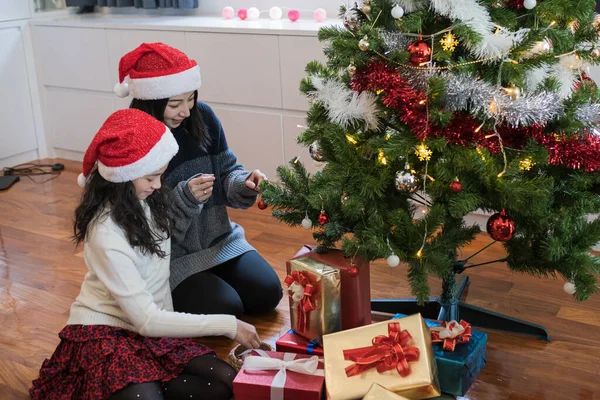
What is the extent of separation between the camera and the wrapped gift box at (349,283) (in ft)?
6.54

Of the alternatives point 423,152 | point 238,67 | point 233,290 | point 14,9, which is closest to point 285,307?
point 233,290

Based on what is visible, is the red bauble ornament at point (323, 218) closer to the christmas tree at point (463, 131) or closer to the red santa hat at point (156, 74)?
the christmas tree at point (463, 131)

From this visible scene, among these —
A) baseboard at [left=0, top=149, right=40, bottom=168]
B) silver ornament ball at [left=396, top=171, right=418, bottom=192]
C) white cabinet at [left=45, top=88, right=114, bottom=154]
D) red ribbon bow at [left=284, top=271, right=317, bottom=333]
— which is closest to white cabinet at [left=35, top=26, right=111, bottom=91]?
white cabinet at [left=45, top=88, right=114, bottom=154]

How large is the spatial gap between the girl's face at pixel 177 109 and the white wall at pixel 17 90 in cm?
212

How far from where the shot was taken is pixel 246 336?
194 centimetres

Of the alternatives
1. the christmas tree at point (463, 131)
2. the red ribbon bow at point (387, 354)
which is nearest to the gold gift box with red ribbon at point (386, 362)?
the red ribbon bow at point (387, 354)

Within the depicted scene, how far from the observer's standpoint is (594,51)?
182 cm

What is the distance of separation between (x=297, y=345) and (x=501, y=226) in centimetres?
64

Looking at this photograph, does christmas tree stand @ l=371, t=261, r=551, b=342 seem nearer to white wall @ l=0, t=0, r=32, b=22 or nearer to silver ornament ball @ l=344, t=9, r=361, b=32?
silver ornament ball @ l=344, t=9, r=361, b=32

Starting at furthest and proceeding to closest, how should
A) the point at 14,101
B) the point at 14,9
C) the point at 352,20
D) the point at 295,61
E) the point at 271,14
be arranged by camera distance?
1. the point at 14,101
2. the point at 14,9
3. the point at 271,14
4. the point at 295,61
5. the point at 352,20

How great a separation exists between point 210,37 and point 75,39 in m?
0.89

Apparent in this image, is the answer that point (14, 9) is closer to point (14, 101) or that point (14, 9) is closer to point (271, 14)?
point (14, 101)

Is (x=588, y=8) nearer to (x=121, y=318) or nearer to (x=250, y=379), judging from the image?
(x=250, y=379)

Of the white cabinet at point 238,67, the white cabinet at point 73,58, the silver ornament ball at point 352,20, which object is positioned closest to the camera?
the silver ornament ball at point 352,20
